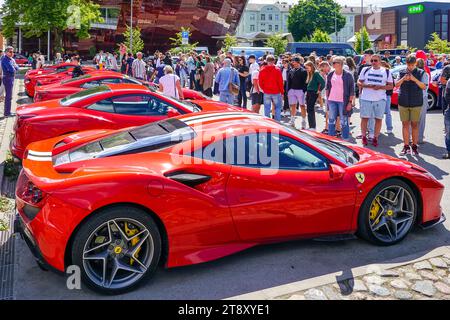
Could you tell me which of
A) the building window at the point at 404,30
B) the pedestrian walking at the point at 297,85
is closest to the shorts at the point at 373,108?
the pedestrian walking at the point at 297,85

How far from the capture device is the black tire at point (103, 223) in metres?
3.79

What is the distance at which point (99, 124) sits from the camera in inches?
316

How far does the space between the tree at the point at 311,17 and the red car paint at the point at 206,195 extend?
94484 mm

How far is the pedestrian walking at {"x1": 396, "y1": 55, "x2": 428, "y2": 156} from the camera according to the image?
9.01 meters

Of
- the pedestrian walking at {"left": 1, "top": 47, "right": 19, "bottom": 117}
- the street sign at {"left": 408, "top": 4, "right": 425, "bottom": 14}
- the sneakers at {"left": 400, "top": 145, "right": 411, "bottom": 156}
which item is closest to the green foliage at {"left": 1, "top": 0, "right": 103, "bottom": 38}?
the pedestrian walking at {"left": 1, "top": 47, "right": 19, "bottom": 117}

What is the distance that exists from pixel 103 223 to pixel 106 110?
465cm

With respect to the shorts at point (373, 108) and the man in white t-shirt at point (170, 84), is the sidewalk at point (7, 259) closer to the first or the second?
the man in white t-shirt at point (170, 84)

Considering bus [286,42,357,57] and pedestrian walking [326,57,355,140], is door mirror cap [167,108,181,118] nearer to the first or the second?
pedestrian walking [326,57,355,140]

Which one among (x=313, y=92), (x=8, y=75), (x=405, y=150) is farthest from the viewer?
(x=8, y=75)

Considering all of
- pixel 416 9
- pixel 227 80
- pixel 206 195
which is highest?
pixel 416 9

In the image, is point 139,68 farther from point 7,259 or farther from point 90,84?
point 7,259

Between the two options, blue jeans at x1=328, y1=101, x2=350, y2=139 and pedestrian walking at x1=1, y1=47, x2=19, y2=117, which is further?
pedestrian walking at x1=1, y1=47, x2=19, y2=117

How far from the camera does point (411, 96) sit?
9086mm

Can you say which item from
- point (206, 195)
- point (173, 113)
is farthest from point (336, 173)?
point (173, 113)
